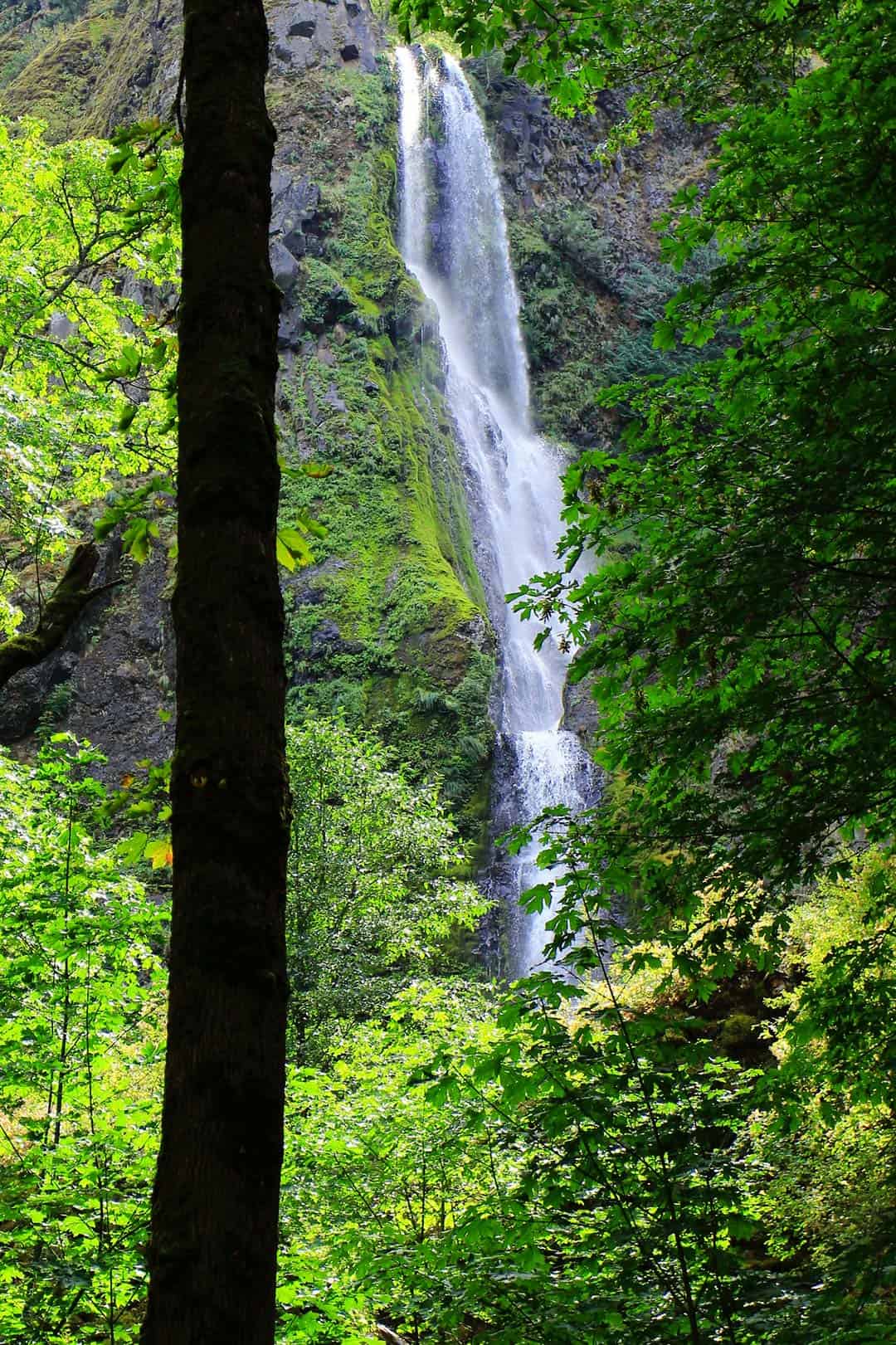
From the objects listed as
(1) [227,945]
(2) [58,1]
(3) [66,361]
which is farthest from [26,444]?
(2) [58,1]

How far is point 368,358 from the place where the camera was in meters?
25.7

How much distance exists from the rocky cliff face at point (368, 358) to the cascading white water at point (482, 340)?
109 centimetres

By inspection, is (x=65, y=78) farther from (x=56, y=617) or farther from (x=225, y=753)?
(x=225, y=753)

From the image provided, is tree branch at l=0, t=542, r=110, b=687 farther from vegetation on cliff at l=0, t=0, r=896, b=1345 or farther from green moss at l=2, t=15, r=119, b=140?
green moss at l=2, t=15, r=119, b=140

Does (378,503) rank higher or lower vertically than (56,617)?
higher

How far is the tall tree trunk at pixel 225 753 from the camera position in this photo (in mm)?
1249

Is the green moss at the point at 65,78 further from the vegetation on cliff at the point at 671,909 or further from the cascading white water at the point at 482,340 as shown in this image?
the vegetation on cliff at the point at 671,909

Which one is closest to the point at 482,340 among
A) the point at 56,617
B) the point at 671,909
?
the point at 56,617

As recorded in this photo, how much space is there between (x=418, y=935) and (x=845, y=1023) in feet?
31.5

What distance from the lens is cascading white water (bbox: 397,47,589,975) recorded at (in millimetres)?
26328

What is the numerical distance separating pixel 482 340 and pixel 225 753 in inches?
1274

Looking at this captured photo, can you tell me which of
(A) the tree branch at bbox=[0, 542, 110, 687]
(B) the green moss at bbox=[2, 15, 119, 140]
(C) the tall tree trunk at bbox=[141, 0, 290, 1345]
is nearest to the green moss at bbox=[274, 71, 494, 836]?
(B) the green moss at bbox=[2, 15, 119, 140]

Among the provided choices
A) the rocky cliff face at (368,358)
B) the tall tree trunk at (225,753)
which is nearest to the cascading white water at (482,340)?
the rocky cliff face at (368,358)

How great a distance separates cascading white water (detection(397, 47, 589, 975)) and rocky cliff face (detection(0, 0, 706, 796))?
1087mm
